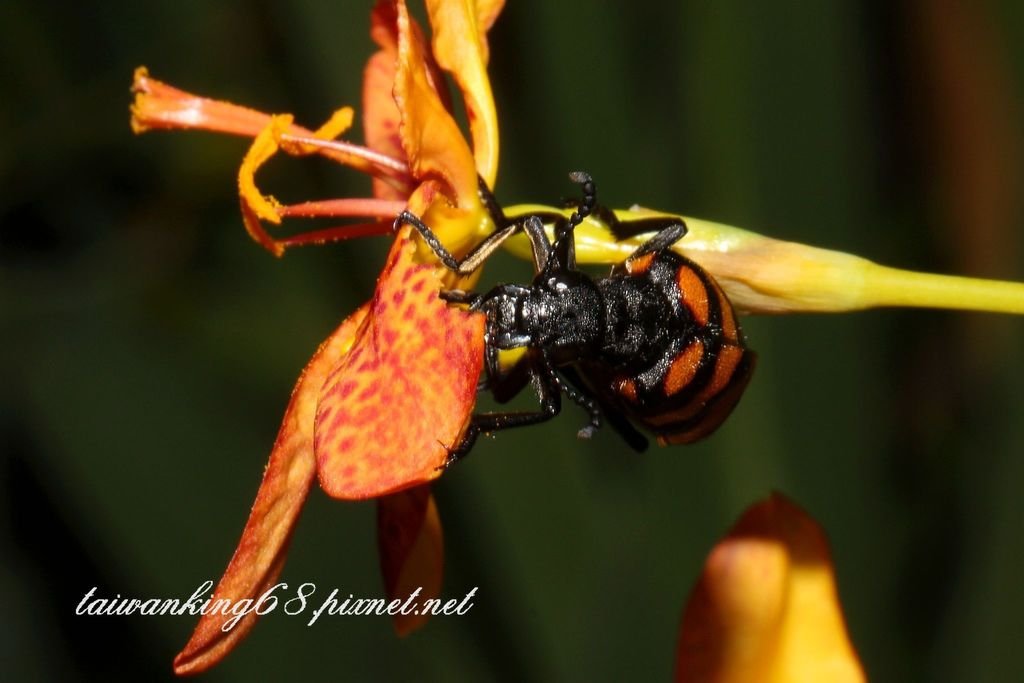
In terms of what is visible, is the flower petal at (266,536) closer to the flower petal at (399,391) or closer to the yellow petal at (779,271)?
the flower petal at (399,391)

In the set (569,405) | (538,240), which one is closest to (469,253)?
(538,240)

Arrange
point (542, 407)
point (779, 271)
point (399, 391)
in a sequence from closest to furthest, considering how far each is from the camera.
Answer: point (399, 391), point (779, 271), point (542, 407)

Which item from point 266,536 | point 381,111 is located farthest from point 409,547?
point 381,111

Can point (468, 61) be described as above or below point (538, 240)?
above

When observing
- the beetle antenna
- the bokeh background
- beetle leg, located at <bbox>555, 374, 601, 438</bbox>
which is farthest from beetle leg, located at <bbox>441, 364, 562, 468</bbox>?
the bokeh background

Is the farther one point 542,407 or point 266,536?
point 542,407

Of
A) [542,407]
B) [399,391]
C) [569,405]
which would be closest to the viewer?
[399,391]

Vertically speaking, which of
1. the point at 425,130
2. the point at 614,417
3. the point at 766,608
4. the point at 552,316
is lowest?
the point at 766,608

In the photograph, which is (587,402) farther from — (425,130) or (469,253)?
(425,130)
